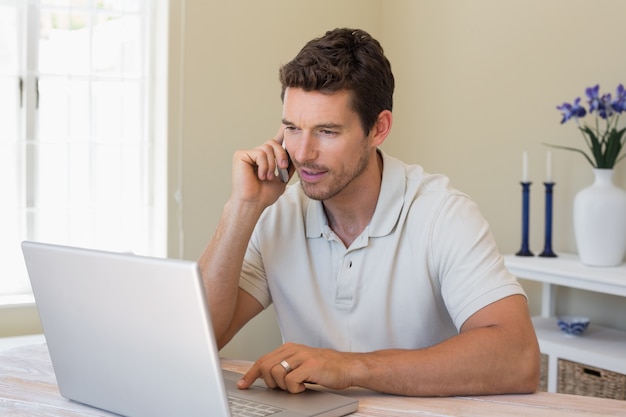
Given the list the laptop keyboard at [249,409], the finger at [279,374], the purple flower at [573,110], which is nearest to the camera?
the laptop keyboard at [249,409]

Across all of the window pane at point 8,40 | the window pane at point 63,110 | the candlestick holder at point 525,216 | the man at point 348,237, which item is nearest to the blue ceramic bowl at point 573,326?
the candlestick holder at point 525,216

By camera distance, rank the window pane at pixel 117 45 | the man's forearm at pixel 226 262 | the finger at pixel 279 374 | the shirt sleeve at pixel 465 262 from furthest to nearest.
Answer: the window pane at pixel 117 45
the man's forearm at pixel 226 262
the shirt sleeve at pixel 465 262
the finger at pixel 279 374

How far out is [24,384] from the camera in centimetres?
154

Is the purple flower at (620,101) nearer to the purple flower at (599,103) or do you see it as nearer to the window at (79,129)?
the purple flower at (599,103)

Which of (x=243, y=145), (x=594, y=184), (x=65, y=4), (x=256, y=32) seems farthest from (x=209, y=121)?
(x=594, y=184)

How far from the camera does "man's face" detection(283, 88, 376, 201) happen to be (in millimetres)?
1823

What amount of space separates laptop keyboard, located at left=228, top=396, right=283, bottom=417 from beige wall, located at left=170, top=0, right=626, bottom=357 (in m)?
2.20

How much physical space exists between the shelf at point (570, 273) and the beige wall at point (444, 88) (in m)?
0.24

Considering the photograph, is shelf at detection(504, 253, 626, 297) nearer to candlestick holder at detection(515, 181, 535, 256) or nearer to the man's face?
candlestick holder at detection(515, 181, 535, 256)

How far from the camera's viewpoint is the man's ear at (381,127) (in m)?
1.95

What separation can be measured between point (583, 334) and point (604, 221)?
41cm

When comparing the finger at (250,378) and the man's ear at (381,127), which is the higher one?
the man's ear at (381,127)

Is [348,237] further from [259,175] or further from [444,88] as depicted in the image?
[444,88]

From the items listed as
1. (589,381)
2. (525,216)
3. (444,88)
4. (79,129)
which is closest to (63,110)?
(79,129)
